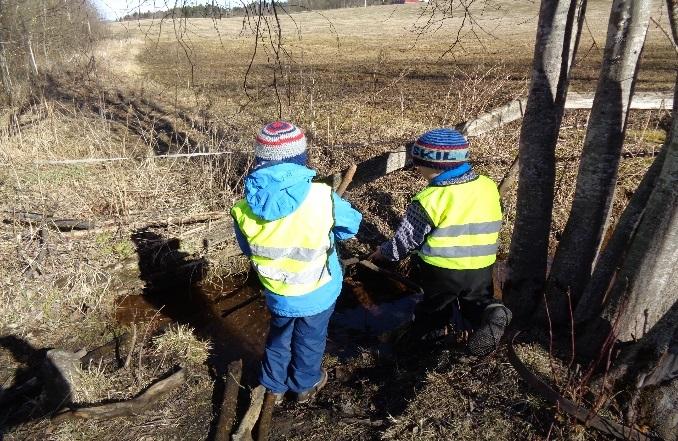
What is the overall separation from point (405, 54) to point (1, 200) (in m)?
18.4

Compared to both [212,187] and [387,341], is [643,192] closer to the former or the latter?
[387,341]

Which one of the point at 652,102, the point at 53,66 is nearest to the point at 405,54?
the point at 53,66

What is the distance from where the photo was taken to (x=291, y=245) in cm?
285

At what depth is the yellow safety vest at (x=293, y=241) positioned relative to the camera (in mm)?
2809

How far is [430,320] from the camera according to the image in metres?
3.63

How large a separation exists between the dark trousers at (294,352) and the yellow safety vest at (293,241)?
28cm

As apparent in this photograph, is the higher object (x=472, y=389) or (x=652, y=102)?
(x=652, y=102)

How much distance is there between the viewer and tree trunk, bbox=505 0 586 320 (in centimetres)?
310

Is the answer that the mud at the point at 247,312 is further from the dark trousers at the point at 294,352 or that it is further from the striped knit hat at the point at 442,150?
the striped knit hat at the point at 442,150

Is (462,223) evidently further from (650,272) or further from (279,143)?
(279,143)

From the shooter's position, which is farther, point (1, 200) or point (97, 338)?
point (1, 200)

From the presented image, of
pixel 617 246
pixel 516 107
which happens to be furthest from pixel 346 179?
pixel 516 107

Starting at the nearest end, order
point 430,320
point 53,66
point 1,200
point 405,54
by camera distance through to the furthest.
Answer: point 430,320 → point 1,200 → point 53,66 → point 405,54

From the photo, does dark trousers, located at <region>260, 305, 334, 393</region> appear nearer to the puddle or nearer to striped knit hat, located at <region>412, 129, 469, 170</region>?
the puddle
